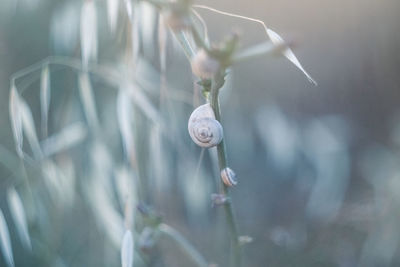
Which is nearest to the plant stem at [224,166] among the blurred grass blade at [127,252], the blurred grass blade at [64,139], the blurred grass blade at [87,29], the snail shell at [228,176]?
the snail shell at [228,176]

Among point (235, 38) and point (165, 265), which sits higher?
point (235, 38)

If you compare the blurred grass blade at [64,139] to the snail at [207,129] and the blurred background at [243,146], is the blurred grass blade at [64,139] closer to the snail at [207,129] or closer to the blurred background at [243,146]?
the blurred background at [243,146]

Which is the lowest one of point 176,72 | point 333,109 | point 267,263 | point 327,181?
point 267,263

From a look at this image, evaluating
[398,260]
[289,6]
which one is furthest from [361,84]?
[398,260]

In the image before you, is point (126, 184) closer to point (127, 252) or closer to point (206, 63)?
point (127, 252)

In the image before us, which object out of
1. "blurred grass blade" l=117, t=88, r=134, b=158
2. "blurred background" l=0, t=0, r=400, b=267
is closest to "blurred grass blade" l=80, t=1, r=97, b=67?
"blurred grass blade" l=117, t=88, r=134, b=158

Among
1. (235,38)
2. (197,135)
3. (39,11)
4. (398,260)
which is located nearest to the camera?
(235,38)

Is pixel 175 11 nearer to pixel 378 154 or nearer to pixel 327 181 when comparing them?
pixel 327 181
